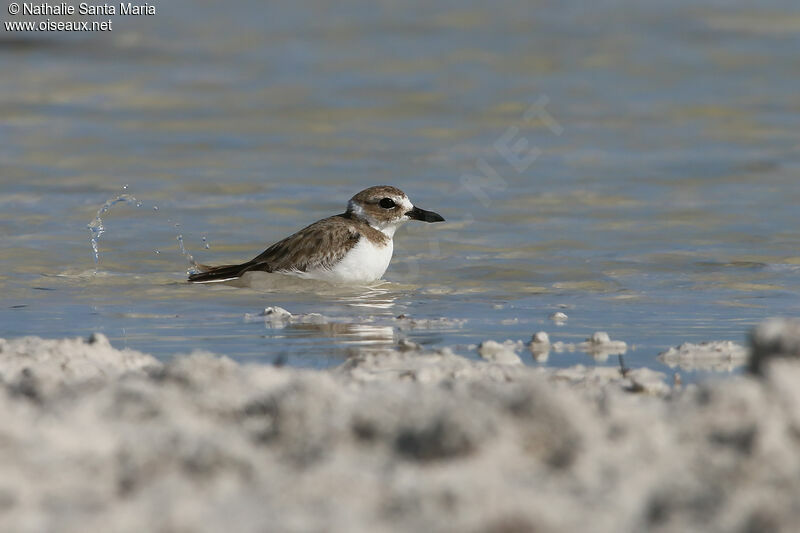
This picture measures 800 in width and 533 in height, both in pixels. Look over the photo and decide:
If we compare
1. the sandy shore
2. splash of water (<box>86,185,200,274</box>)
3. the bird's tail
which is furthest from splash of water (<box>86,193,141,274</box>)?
the sandy shore

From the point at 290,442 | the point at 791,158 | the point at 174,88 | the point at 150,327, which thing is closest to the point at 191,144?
the point at 174,88

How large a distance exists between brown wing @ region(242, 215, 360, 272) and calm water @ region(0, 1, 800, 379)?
22 centimetres

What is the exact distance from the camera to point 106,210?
12.1m

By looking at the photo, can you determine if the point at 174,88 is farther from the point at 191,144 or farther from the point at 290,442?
the point at 290,442

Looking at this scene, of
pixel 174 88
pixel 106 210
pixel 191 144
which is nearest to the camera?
pixel 106 210

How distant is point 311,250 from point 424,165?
524 cm

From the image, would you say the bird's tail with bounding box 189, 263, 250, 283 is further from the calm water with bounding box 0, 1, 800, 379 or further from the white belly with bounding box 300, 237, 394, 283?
the white belly with bounding box 300, 237, 394, 283

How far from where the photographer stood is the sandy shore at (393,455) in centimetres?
311

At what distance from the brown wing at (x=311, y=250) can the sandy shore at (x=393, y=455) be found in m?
4.67

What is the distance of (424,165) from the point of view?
14281 mm

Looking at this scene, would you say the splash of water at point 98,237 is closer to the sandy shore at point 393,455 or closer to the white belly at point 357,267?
the white belly at point 357,267

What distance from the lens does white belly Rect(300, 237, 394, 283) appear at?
30.2ft

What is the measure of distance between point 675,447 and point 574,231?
778 cm

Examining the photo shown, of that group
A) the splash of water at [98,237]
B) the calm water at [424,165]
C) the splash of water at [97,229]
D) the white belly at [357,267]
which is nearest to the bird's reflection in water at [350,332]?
the calm water at [424,165]
